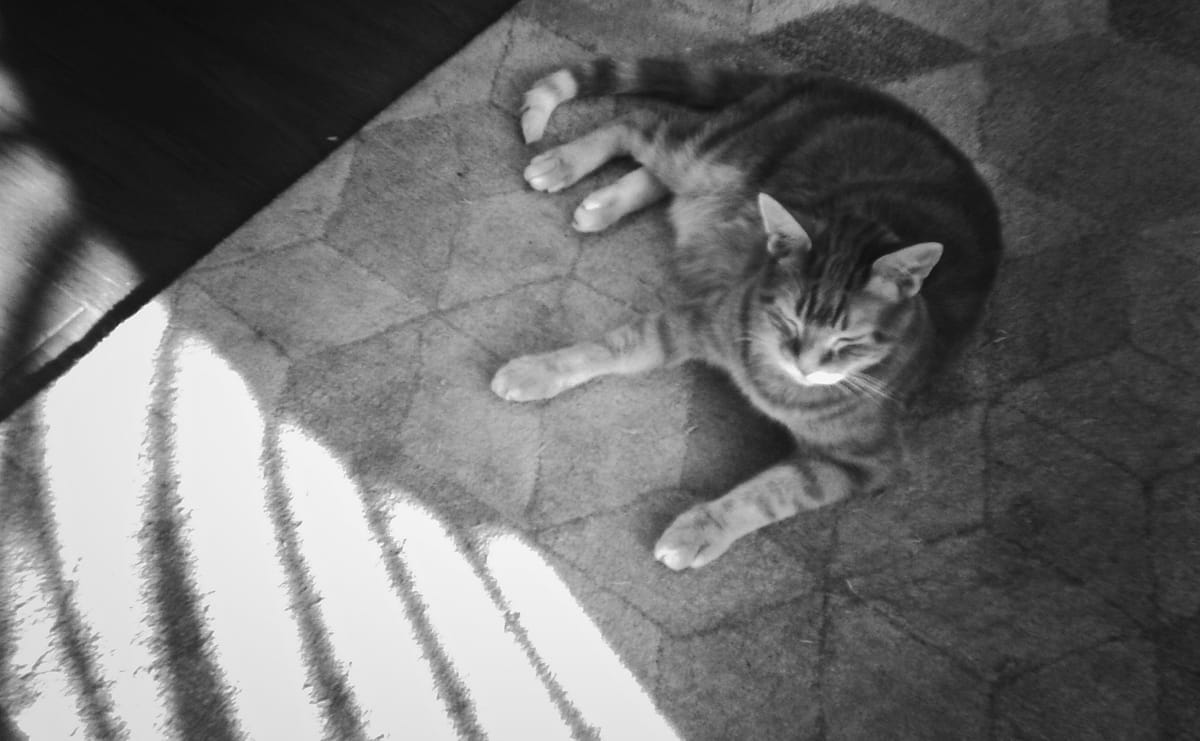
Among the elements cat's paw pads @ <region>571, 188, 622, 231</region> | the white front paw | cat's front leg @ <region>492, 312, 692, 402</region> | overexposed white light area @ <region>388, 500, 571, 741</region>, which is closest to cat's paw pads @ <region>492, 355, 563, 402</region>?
cat's front leg @ <region>492, 312, 692, 402</region>

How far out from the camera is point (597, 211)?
6.76 feet

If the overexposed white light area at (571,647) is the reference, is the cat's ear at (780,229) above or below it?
above

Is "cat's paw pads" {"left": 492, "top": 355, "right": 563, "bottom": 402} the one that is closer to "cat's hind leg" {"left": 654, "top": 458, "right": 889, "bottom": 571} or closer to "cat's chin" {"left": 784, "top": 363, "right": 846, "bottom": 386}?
"cat's hind leg" {"left": 654, "top": 458, "right": 889, "bottom": 571}

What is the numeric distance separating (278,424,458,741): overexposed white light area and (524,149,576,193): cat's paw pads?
0.80 metres

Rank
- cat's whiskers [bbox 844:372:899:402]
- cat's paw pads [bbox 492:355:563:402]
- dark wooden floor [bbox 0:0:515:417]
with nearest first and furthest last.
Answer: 1. cat's whiskers [bbox 844:372:899:402]
2. cat's paw pads [bbox 492:355:563:402]
3. dark wooden floor [bbox 0:0:515:417]

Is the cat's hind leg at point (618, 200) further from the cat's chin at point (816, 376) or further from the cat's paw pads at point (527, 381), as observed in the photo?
the cat's chin at point (816, 376)

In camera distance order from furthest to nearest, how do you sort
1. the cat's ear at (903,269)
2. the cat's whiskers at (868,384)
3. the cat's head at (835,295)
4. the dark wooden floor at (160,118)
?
the dark wooden floor at (160,118), the cat's whiskers at (868,384), the cat's head at (835,295), the cat's ear at (903,269)

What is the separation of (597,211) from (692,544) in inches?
32.8

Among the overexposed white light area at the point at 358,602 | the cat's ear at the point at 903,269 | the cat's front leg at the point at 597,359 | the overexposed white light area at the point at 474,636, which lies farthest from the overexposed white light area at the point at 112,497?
the cat's ear at the point at 903,269

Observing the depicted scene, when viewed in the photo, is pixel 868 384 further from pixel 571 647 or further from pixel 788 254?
pixel 571 647

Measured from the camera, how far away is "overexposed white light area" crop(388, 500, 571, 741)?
1511mm

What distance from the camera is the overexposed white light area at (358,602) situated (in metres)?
1.51

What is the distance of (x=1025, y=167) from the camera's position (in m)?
2.19

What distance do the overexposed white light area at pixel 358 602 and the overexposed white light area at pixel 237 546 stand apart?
0.06 m
